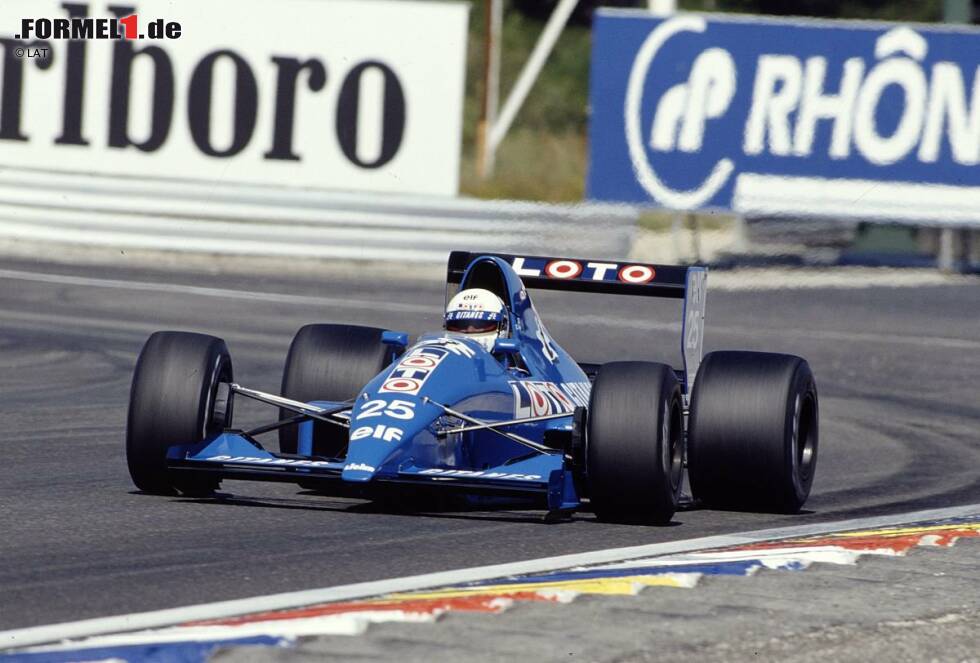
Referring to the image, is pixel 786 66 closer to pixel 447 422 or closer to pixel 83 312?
pixel 83 312

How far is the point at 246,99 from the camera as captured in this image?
2153 cm

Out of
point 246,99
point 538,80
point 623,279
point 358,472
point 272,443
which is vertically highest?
point 538,80

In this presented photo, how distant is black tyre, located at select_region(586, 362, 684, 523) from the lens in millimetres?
7391

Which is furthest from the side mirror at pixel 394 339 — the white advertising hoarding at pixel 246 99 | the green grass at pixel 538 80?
the green grass at pixel 538 80

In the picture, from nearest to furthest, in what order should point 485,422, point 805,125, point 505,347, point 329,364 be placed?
point 485,422 → point 505,347 → point 329,364 → point 805,125

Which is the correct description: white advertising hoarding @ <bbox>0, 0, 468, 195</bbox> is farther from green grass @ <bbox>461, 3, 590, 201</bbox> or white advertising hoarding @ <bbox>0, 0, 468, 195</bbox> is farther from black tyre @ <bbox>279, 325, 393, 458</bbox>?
green grass @ <bbox>461, 3, 590, 201</bbox>

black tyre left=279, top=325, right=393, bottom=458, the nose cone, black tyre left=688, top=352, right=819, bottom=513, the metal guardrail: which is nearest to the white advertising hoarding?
the metal guardrail

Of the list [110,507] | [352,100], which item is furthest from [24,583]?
[352,100]

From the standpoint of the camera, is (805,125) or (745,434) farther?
(805,125)

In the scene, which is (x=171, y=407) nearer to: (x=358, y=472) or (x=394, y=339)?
(x=358, y=472)

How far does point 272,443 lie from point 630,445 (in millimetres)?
3595

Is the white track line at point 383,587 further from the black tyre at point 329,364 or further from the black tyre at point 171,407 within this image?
the black tyre at point 329,364

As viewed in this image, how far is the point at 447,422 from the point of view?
25.5 feet

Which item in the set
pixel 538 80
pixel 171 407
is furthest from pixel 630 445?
pixel 538 80
